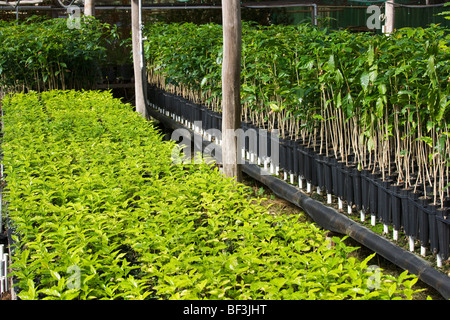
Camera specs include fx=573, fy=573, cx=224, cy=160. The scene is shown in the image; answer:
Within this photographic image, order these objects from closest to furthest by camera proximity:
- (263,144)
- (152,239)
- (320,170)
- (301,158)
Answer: (152,239)
(320,170)
(301,158)
(263,144)

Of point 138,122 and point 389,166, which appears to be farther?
point 138,122

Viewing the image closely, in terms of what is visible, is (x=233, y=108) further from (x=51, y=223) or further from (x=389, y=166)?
(x=51, y=223)

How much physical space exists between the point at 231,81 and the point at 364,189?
1.68 m

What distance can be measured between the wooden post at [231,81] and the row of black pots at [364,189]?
0.69 meters

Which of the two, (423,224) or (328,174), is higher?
(328,174)

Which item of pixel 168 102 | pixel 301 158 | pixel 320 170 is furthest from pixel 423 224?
pixel 168 102

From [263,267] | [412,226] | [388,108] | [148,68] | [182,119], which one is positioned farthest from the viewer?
[148,68]

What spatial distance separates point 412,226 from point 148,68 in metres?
7.91

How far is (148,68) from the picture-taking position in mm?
11242

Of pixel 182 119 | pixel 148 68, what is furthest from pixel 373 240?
pixel 148 68

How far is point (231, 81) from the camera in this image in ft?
18.4

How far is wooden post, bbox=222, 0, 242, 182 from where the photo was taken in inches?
216

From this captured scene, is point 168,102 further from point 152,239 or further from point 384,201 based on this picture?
point 152,239

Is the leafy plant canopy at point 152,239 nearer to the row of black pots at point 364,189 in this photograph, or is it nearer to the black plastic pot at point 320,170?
the row of black pots at point 364,189
